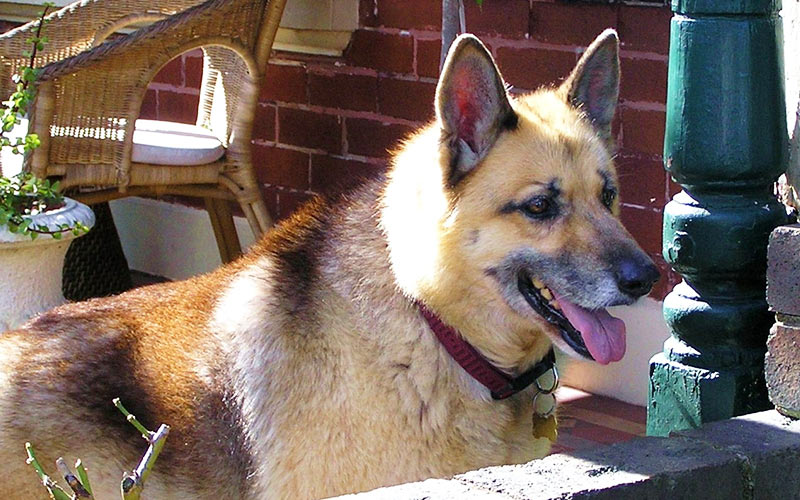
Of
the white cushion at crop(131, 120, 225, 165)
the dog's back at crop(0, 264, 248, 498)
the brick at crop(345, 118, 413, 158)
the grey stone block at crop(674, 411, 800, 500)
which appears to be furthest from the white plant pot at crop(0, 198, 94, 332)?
the grey stone block at crop(674, 411, 800, 500)

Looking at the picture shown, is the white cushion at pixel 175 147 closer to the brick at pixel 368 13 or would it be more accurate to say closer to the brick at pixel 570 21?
the brick at pixel 368 13

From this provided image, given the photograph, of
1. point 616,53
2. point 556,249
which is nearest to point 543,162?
point 556,249

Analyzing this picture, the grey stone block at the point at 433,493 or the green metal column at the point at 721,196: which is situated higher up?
the green metal column at the point at 721,196

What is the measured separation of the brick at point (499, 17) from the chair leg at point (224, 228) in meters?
1.33

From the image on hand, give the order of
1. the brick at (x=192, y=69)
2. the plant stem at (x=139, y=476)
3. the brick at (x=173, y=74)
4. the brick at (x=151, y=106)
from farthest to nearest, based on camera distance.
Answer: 1. the brick at (x=151, y=106)
2. the brick at (x=173, y=74)
3. the brick at (x=192, y=69)
4. the plant stem at (x=139, y=476)

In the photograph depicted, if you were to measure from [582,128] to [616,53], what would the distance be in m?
0.23

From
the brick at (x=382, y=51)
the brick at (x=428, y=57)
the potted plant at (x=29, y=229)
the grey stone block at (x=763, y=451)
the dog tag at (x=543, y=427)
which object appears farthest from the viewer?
the brick at (x=382, y=51)

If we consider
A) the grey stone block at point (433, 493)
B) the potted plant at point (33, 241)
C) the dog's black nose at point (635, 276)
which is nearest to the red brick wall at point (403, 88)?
the potted plant at point (33, 241)

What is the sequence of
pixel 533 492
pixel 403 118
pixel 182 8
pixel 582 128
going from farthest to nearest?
→ pixel 403 118 < pixel 182 8 < pixel 582 128 < pixel 533 492

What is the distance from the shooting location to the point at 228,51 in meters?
5.46

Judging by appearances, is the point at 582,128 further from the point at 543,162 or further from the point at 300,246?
the point at 300,246

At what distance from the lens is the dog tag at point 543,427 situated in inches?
118

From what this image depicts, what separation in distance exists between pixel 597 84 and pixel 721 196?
53cm

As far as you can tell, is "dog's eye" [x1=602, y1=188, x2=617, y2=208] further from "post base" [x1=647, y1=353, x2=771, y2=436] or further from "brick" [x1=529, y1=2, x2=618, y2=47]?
"brick" [x1=529, y1=2, x2=618, y2=47]
